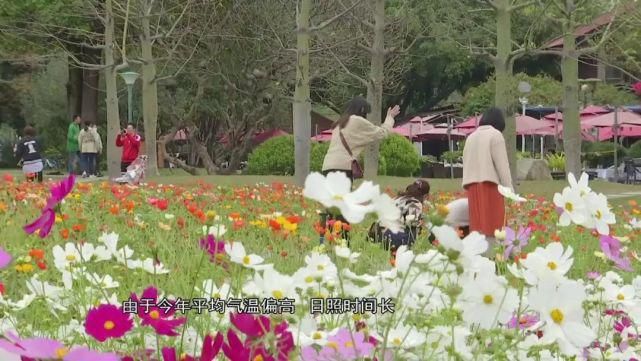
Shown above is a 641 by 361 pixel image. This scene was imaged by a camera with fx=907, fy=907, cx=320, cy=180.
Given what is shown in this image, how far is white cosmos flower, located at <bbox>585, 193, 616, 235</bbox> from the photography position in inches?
74.5

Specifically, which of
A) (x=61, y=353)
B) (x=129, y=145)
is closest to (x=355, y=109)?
(x=61, y=353)

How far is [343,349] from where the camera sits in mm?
1485

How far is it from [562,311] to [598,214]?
19.9 inches

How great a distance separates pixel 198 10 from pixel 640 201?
13.9 meters

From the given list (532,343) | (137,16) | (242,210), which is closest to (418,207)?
(242,210)

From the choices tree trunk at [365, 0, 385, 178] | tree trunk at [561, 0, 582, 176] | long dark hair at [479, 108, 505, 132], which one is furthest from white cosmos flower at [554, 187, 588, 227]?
tree trunk at [561, 0, 582, 176]

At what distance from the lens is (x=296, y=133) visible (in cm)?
1432

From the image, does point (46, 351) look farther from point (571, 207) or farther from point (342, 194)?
point (571, 207)

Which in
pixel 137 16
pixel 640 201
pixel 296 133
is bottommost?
pixel 640 201

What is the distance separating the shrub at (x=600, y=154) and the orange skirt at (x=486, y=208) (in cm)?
2332

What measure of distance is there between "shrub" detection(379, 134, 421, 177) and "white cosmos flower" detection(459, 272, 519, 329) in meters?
20.4

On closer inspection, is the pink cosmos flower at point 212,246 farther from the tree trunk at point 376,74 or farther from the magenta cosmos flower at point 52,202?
the tree trunk at point 376,74

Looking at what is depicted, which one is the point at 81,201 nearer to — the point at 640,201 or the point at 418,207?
the point at 418,207

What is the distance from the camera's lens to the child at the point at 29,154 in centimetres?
1434
